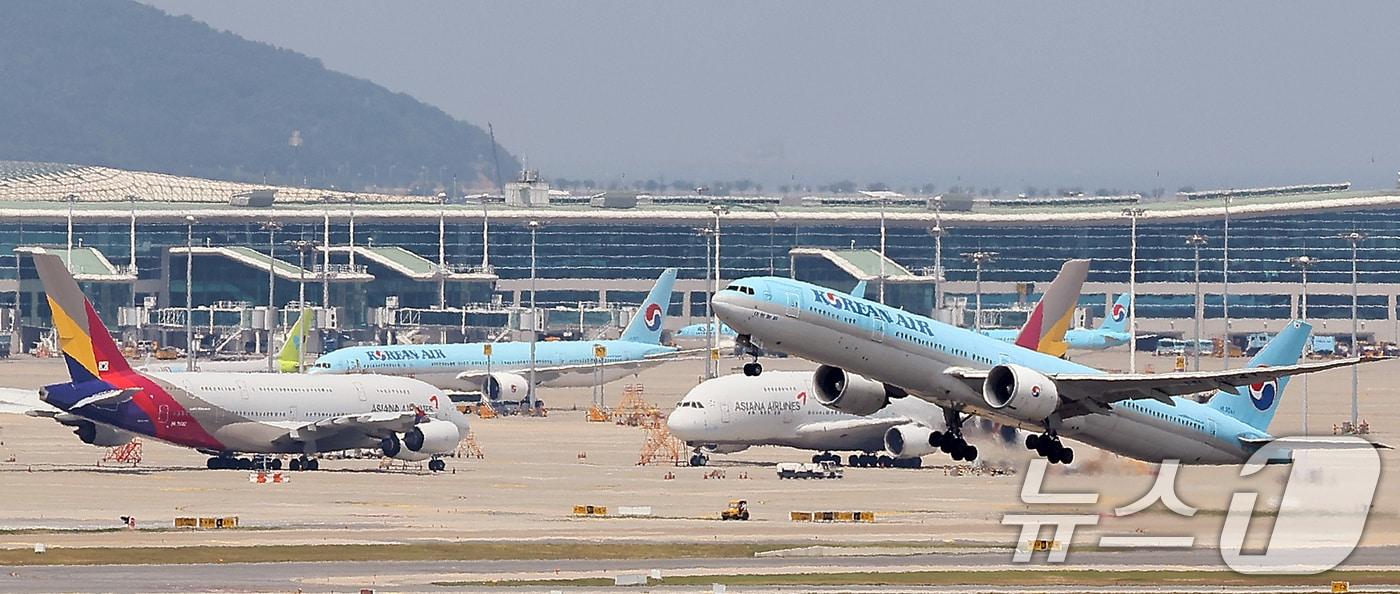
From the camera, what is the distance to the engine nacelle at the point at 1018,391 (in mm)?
75438

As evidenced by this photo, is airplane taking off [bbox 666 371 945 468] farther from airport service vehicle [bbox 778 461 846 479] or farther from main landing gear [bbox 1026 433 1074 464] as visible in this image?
main landing gear [bbox 1026 433 1074 464]

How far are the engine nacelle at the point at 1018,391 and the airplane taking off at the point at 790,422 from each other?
33.7 meters

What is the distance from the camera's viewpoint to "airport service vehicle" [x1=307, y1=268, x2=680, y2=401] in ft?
535

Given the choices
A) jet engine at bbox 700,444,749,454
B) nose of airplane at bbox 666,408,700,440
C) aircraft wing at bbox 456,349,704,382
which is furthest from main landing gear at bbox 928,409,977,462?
aircraft wing at bbox 456,349,704,382

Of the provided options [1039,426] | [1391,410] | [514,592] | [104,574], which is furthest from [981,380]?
[1391,410]

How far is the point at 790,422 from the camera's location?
11069 centimetres

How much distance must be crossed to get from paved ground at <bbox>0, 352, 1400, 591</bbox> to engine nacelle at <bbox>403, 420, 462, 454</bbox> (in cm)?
122

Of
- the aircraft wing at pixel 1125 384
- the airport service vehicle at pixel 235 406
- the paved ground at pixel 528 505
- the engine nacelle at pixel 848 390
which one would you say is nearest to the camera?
the paved ground at pixel 528 505

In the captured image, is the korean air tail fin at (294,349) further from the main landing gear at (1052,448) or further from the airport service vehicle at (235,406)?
the main landing gear at (1052,448)

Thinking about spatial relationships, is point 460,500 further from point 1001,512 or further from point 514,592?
point 514,592

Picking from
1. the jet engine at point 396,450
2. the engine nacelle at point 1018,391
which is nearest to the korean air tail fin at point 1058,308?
the jet engine at point 396,450

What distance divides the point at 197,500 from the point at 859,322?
30471mm

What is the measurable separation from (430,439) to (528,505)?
1673cm

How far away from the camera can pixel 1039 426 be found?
78938 millimetres
